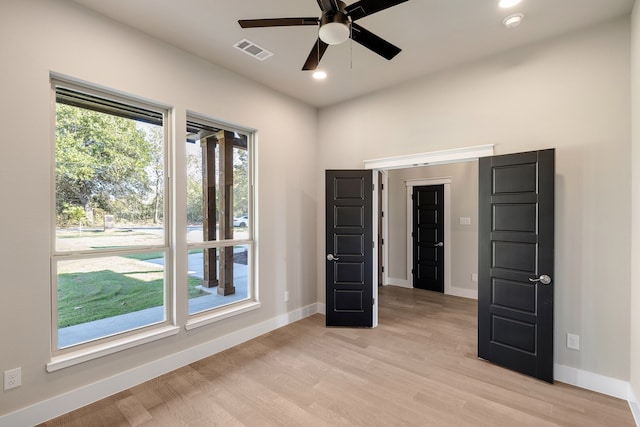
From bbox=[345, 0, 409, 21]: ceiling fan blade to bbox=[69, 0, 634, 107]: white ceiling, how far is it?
615mm

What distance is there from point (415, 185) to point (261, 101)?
3695 millimetres

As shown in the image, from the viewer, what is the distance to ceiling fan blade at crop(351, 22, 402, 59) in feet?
6.70

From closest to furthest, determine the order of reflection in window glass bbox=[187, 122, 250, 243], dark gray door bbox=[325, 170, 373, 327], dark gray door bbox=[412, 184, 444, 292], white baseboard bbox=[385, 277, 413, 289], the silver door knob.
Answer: the silver door knob, reflection in window glass bbox=[187, 122, 250, 243], dark gray door bbox=[325, 170, 373, 327], dark gray door bbox=[412, 184, 444, 292], white baseboard bbox=[385, 277, 413, 289]

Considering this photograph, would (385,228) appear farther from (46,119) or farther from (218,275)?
(46,119)

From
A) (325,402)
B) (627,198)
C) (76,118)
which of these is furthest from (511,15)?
(76,118)

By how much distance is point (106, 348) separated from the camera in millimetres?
2525

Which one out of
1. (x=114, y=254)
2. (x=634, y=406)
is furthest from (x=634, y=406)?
(x=114, y=254)

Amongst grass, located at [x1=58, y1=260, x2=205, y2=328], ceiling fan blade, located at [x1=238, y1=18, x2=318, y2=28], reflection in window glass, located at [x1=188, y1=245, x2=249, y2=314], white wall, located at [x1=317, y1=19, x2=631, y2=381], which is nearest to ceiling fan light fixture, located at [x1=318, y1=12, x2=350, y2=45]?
ceiling fan blade, located at [x1=238, y1=18, x2=318, y2=28]

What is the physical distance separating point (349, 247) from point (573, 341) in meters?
2.48

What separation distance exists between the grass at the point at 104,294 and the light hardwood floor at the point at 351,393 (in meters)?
0.72

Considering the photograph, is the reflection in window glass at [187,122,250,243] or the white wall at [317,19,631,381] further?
the reflection in window glass at [187,122,250,243]

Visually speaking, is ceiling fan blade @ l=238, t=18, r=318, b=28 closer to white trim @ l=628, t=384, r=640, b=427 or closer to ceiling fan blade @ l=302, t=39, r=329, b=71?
ceiling fan blade @ l=302, t=39, r=329, b=71

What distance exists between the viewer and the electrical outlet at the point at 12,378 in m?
2.08

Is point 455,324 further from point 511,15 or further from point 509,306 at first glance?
point 511,15
